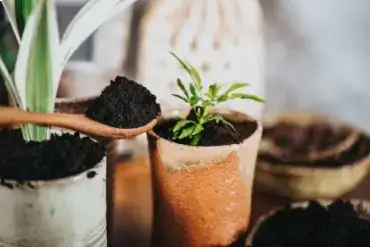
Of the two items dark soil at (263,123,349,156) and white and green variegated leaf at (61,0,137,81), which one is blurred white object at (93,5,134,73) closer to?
dark soil at (263,123,349,156)

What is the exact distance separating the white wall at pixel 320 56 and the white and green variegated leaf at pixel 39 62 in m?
0.51

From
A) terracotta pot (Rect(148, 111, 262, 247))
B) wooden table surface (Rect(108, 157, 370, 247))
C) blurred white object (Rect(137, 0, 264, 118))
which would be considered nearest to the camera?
terracotta pot (Rect(148, 111, 262, 247))

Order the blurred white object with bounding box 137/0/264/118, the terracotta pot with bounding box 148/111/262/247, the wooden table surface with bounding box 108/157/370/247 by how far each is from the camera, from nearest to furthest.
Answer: the terracotta pot with bounding box 148/111/262/247 < the wooden table surface with bounding box 108/157/370/247 < the blurred white object with bounding box 137/0/264/118

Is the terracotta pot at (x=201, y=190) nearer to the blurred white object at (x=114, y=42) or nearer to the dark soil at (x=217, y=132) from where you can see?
the dark soil at (x=217, y=132)

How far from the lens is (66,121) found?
0.57 meters

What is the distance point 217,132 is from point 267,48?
1.34 ft

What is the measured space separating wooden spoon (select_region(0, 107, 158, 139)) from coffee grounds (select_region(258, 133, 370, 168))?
31 cm

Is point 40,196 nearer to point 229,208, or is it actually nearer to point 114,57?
point 229,208

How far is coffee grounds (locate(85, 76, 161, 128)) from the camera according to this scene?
0.60 meters

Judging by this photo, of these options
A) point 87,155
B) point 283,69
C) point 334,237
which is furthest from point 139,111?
point 283,69

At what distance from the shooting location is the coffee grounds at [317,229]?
666 mm

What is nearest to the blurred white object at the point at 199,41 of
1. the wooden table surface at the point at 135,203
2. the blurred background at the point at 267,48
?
the blurred background at the point at 267,48

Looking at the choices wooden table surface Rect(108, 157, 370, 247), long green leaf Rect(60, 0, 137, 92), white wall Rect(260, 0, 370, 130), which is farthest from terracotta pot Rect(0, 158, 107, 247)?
white wall Rect(260, 0, 370, 130)

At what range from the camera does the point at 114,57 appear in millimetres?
979
